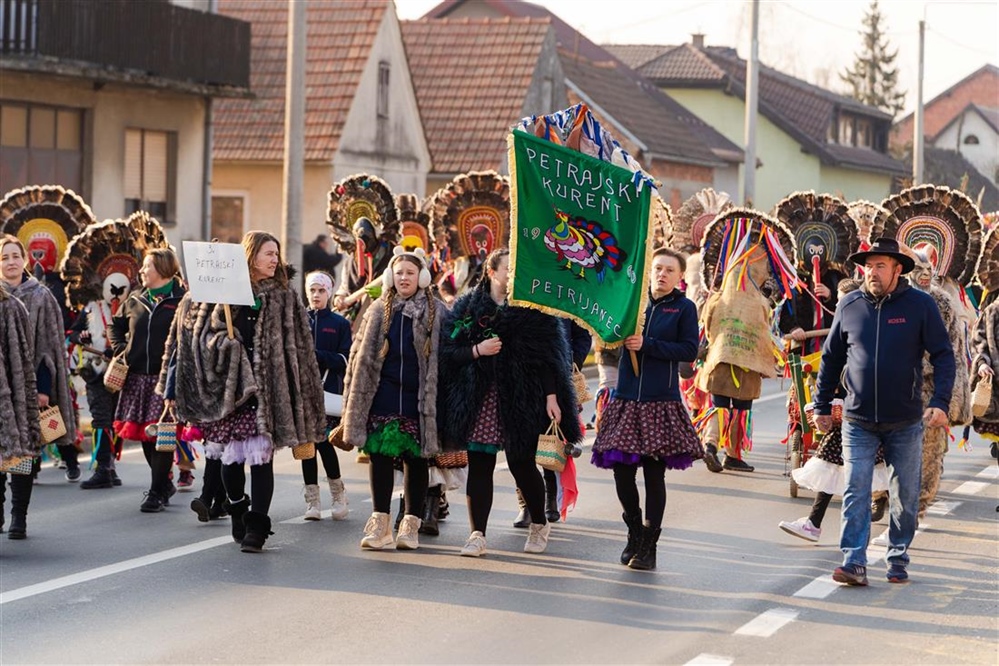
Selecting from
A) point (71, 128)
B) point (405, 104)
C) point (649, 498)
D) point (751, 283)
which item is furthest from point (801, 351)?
point (405, 104)

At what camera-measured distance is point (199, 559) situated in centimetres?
995

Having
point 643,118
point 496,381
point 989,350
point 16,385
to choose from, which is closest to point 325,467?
point 496,381

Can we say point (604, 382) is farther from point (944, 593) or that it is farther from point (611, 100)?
point (611, 100)

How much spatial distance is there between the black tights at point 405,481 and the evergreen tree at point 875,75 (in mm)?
88347

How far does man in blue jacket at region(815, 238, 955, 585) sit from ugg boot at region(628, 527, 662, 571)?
105cm

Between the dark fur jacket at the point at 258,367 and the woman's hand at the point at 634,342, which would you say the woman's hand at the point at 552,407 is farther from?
the dark fur jacket at the point at 258,367

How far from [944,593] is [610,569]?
184 cm

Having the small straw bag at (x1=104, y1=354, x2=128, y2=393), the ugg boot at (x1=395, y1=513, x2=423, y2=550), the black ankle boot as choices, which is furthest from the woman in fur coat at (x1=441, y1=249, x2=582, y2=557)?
the small straw bag at (x1=104, y1=354, x2=128, y2=393)

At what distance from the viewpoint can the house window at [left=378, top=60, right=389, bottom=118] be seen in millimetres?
38062

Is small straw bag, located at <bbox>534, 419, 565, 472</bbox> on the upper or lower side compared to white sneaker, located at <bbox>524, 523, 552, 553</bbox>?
upper

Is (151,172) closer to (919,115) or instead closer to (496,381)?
(496,381)

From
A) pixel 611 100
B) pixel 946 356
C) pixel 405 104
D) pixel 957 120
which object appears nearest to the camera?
pixel 946 356

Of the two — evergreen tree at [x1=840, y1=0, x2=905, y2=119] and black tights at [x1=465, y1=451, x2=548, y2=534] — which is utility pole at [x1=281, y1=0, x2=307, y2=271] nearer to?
black tights at [x1=465, y1=451, x2=548, y2=534]

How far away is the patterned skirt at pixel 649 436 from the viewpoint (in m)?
→ 9.90
